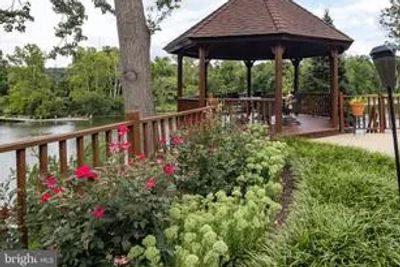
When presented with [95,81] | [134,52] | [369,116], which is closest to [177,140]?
[134,52]

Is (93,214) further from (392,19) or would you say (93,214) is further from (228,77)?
(392,19)

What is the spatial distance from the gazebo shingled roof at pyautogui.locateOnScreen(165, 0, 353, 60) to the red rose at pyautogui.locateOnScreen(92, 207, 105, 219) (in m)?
8.98

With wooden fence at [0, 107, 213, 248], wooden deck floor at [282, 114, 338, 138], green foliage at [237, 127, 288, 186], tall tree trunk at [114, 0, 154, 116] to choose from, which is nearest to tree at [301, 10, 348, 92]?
wooden deck floor at [282, 114, 338, 138]

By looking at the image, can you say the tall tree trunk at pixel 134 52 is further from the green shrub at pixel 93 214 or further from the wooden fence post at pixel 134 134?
the green shrub at pixel 93 214

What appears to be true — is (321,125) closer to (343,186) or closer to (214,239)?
(343,186)

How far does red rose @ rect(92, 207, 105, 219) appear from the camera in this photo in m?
3.15

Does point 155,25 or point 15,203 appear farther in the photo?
point 155,25

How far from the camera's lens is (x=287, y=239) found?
13.0 ft

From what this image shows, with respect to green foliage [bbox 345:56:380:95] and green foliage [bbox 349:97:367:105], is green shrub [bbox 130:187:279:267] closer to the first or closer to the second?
green foliage [bbox 349:97:367:105]

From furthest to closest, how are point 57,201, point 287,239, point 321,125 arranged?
point 321,125 → point 287,239 → point 57,201

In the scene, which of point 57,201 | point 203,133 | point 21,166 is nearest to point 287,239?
point 57,201

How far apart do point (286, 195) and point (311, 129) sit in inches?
277

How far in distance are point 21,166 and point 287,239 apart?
196 centimetres

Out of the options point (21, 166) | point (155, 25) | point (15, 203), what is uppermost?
point (155, 25)
